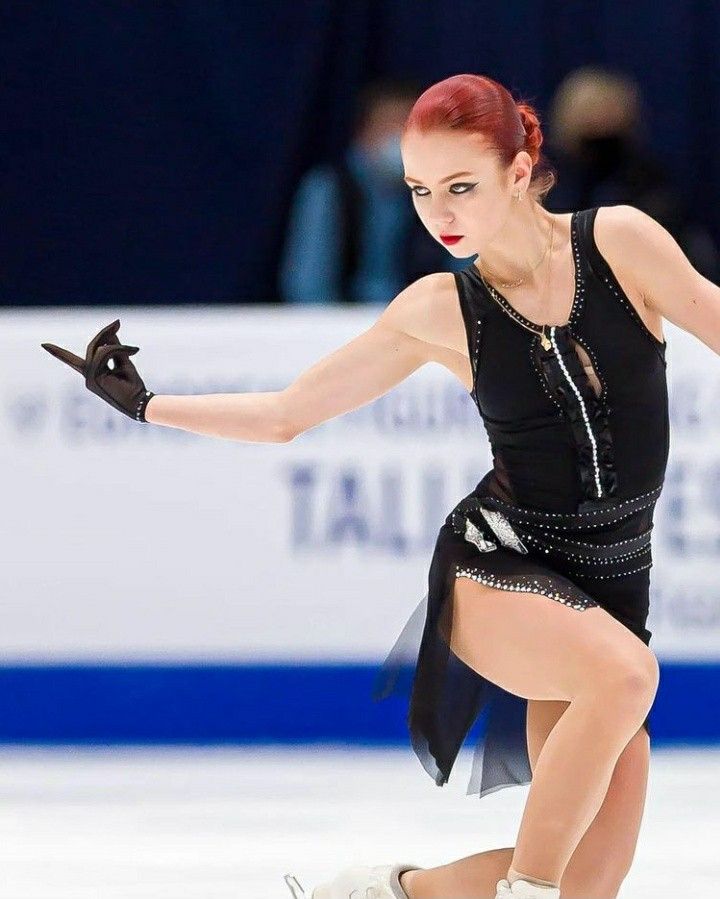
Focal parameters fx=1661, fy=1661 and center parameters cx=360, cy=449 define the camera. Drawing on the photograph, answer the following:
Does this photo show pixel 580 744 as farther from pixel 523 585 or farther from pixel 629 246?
pixel 629 246

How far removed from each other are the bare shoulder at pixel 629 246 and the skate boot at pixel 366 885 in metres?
1.01

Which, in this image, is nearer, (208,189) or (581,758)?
(581,758)

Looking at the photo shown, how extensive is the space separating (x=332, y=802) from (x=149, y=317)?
1.37 m

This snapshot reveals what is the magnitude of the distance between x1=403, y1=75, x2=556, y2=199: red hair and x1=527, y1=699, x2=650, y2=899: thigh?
3.09ft

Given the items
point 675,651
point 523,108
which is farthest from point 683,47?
point 523,108

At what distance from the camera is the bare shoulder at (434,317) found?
8.38 ft

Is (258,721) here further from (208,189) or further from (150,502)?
(208,189)

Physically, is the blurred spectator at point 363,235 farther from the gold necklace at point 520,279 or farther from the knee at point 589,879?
the knee at point 589,879

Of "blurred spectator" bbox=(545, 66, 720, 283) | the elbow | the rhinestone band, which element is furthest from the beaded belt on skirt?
"blurred spectator" bbox=(545, 66, 720, 283)

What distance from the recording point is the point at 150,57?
566cm

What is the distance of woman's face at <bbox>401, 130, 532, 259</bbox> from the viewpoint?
2.40 metres

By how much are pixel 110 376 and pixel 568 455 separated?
0.76 m

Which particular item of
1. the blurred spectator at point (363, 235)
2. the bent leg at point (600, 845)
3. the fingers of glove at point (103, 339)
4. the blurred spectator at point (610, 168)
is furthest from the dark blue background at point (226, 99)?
the bent leg at point (600, 845)

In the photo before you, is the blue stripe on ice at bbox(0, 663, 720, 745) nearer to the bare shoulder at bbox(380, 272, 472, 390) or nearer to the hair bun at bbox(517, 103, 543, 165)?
the bare shoulder at bbox(380, 272, 472, 390)
